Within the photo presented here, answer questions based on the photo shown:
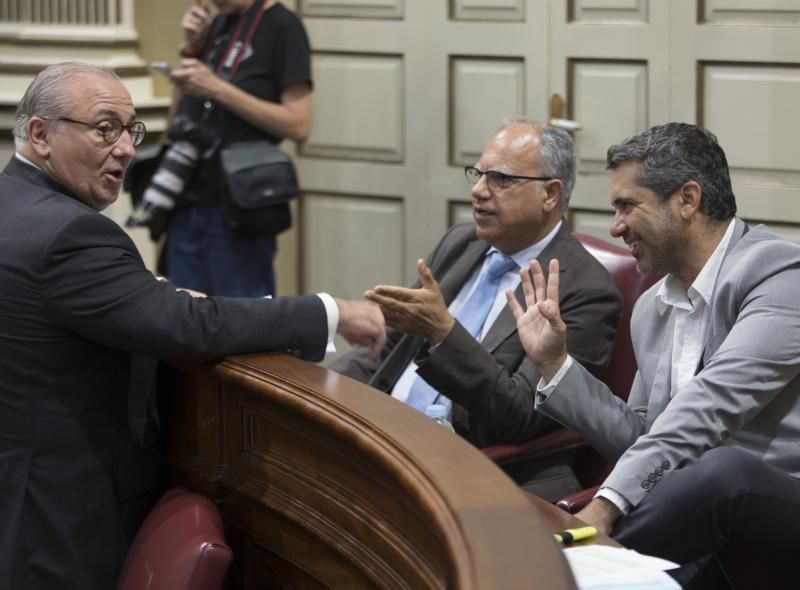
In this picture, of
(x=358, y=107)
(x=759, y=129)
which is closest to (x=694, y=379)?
(x=759, y=129)

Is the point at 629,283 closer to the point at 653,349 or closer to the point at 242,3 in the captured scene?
the point at 653,349

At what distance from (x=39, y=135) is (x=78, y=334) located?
40 centimetres

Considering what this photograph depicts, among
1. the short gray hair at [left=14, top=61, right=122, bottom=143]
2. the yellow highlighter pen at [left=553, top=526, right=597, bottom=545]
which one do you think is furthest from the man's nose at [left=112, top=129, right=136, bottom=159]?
the yellow highlighter pen at [left=553, top=526, right=597, bottom=545]

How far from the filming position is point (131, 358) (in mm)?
2754

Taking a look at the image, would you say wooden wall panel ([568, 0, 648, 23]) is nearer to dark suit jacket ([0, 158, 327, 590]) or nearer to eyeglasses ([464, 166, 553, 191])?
eyeglasses ([464, 166, 553, 191])

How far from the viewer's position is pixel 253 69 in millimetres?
4516

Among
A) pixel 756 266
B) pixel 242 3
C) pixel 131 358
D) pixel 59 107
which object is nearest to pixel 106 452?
pixel 131 358

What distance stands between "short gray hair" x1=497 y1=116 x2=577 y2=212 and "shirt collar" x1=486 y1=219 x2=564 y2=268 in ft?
0.23

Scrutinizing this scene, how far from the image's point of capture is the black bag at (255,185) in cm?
442

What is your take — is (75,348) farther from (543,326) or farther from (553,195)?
(553,195)

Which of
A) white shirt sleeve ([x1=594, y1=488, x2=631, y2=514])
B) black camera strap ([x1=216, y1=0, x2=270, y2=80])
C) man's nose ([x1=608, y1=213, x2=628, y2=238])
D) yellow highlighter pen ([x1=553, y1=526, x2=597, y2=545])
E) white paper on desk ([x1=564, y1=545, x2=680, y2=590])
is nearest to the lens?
white paper on desk ([x1=564, y1=545, x2=680, y2=590])

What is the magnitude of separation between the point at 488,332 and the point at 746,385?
0.84m

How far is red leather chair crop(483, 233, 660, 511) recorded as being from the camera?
10.1ft

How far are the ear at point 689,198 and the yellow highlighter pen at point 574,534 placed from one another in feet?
2.71
